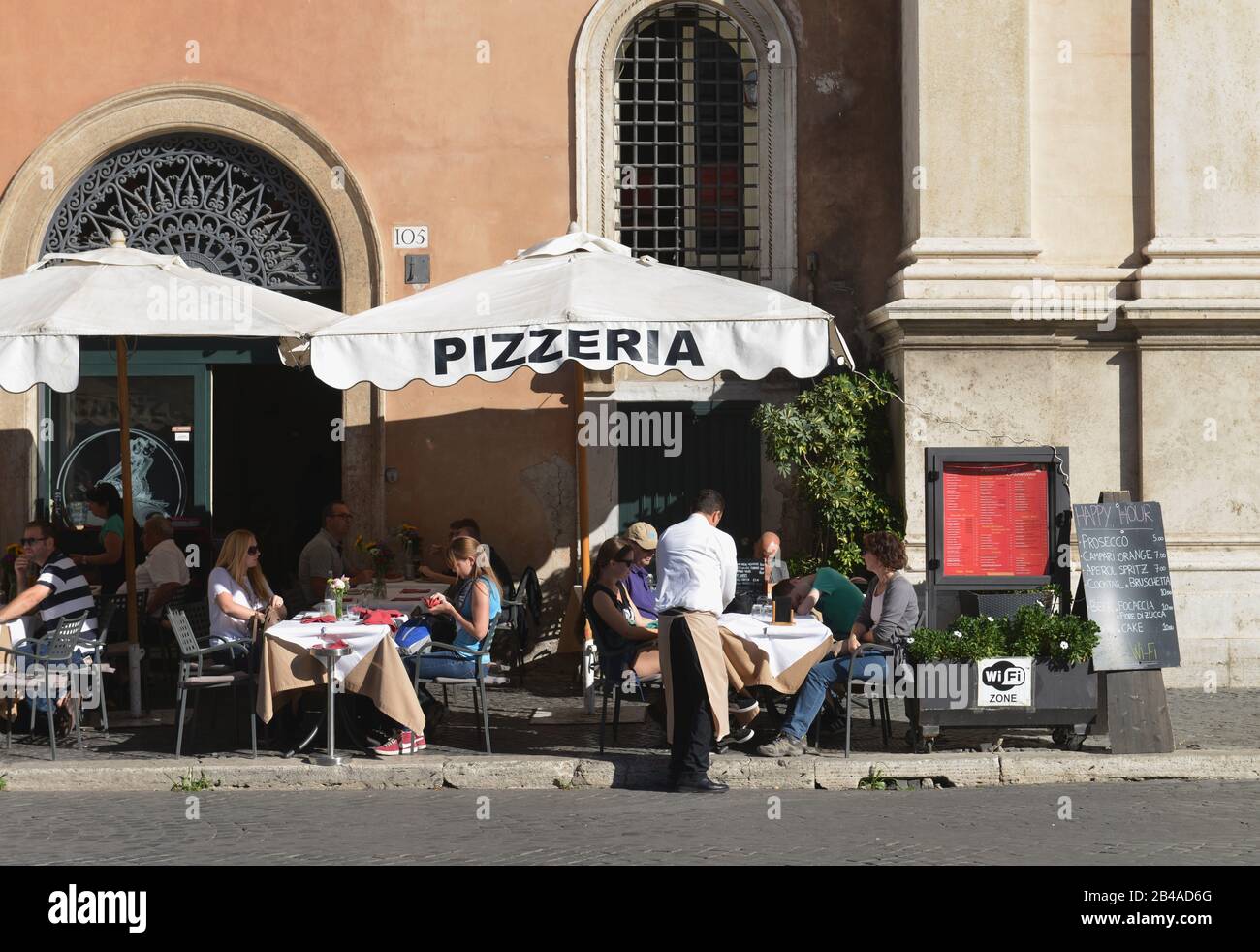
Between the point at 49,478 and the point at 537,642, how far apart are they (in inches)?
168

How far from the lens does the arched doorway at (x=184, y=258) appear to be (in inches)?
507

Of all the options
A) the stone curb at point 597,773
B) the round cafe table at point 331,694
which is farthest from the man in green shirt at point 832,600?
the round cafe table at point 331,694

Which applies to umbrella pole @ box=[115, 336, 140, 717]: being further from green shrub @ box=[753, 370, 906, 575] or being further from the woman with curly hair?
green shrub @ box=[753, 370, 906, 575]

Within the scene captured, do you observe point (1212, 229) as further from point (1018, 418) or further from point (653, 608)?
point (653, 608)

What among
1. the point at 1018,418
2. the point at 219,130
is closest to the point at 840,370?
the point at 1018,418

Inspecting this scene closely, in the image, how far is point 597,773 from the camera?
8383 millimetres

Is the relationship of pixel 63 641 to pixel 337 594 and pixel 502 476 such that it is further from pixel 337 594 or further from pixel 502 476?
pixel 502 476

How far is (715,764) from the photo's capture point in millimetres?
8430

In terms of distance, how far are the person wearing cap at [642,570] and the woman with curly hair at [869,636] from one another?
1491mm

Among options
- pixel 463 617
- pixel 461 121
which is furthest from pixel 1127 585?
A: pixel 461 121

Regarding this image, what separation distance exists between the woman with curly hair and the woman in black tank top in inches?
33.4

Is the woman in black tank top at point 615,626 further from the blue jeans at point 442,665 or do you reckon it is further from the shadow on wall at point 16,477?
the shadow on wall at point 16,477

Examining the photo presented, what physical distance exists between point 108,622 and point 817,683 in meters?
4.33
